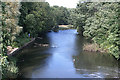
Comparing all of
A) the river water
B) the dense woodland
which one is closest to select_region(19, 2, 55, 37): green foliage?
the dense woodland

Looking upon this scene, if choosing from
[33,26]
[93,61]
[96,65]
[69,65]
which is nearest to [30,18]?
[33,26]

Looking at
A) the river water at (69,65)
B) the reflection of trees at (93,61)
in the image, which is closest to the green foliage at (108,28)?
the reflection of trees at (93,61)

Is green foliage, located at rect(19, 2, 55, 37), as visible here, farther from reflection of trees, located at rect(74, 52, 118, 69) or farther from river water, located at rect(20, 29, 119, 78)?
reflection of trees, located at rect(74, 52, 118, 69)

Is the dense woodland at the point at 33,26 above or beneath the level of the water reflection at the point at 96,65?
above

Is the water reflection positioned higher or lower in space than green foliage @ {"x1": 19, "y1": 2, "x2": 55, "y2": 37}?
lower

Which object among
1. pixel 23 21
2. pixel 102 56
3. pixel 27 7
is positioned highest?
pixel 27 7

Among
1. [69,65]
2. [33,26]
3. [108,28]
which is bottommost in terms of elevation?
[69,65]

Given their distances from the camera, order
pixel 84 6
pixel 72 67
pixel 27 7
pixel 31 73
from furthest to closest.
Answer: pixel 84 6, pixel 27 7, pixel 72 67, pixel 31 73

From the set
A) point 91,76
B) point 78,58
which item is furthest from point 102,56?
point 91,76

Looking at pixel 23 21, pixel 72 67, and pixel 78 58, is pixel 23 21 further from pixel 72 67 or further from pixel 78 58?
pixel 72 67

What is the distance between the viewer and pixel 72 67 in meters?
13.5

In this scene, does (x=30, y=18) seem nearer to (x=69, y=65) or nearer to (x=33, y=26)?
(x=33, y=26)

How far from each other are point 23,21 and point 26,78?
13778mm

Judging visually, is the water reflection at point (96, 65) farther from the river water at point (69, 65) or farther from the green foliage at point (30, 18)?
the green foliage at point (30, 18)
